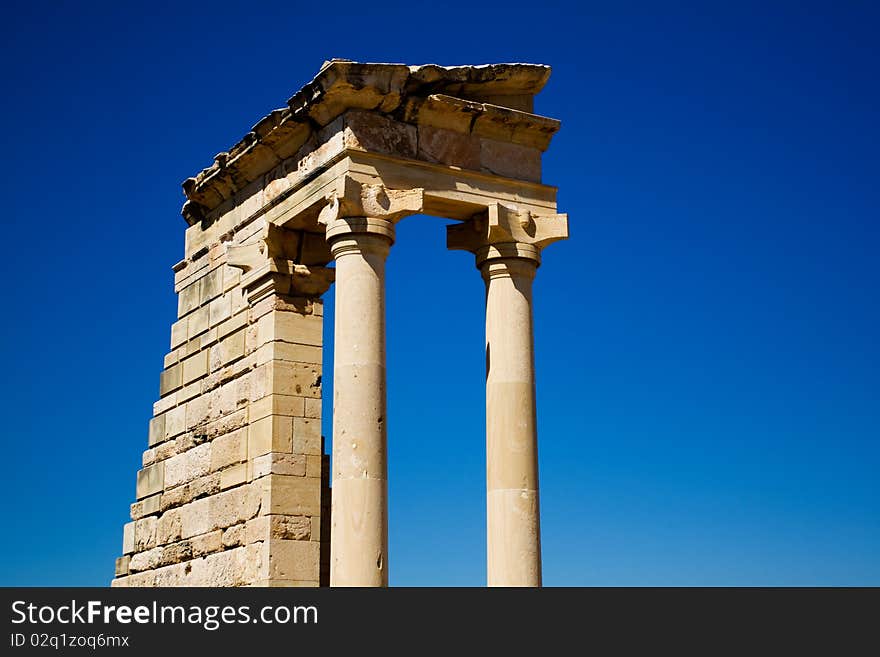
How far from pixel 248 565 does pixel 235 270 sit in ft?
18.4

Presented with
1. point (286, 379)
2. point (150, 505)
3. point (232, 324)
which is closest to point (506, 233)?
point (286, 379)

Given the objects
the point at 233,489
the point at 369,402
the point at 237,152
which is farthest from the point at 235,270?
the point at 369,402

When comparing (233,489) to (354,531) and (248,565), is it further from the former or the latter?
(354,531)

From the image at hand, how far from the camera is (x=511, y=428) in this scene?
71.5 feet

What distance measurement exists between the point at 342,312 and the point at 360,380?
1.09 metres

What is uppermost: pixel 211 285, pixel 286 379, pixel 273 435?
pixel 211 285

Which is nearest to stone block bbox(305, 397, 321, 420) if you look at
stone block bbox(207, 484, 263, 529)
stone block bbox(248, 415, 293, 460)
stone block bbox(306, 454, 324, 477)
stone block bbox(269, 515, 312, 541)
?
stone block bbox(248, 415, 293, 460)

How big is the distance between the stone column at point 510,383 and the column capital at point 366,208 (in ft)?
4.99

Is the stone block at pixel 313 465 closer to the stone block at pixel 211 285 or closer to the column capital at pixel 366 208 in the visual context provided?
the column capital at pixel 366 208

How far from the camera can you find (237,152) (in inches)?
971

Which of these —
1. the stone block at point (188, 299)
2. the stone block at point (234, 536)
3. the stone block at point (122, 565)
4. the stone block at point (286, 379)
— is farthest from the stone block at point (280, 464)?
the stone block at point (122, 565)

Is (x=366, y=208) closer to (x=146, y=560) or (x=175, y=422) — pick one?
(x=175, y=422)

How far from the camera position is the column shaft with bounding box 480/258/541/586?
21422 millimetres

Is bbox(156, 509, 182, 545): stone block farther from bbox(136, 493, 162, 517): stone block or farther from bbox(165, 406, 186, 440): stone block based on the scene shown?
bbox(165, 406, 186, 440): stone block
